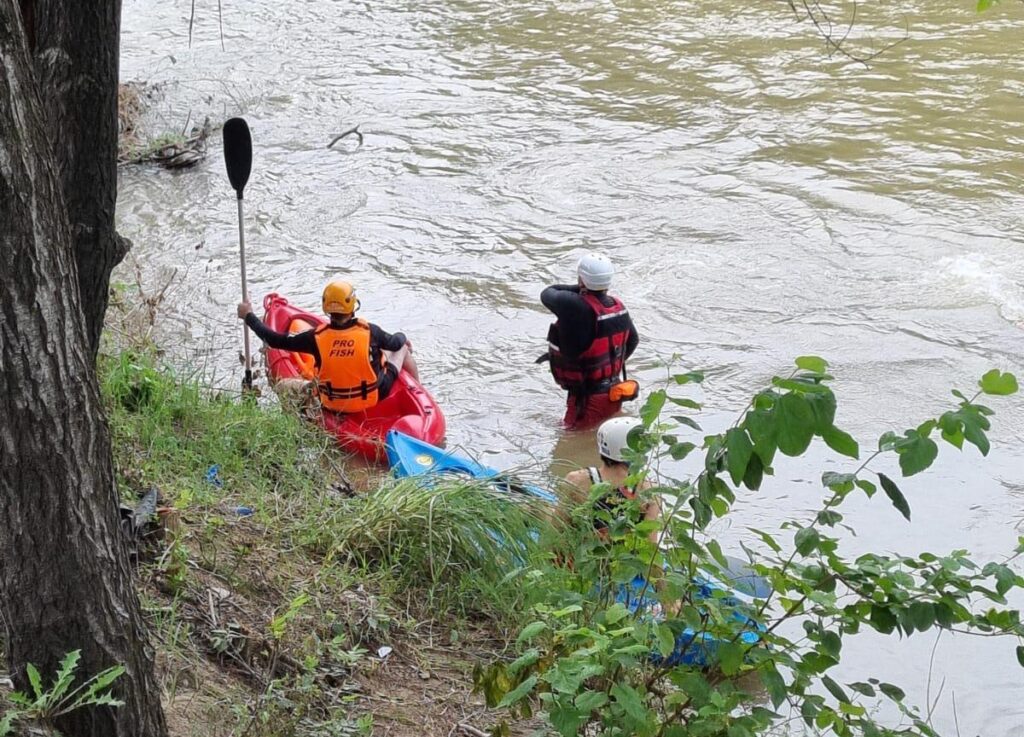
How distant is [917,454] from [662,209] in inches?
352

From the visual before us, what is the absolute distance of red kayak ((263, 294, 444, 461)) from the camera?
6945mm

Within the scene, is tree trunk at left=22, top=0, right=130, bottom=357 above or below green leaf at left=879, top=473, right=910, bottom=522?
above

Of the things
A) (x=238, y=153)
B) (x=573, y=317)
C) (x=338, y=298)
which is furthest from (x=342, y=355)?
(x=238, y=153)

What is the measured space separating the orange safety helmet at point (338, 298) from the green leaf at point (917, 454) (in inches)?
195

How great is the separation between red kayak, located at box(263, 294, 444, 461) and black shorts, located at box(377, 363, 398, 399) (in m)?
0.04

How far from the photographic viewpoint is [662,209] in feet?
36.8

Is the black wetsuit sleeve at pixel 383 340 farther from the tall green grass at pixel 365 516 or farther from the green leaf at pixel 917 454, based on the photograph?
the green leaf at pixel 917 454

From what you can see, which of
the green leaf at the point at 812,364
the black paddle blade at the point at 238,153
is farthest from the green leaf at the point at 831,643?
the black paddle blade at the point at 238,153

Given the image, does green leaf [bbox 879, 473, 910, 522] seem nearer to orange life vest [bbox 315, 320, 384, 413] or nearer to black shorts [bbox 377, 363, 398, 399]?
orange life vest [bbox 315, 320, 384, 413]

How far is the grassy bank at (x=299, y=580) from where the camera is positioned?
12.0ft

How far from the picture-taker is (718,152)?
40.6ft

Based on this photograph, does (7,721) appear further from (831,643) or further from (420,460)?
(420,460)

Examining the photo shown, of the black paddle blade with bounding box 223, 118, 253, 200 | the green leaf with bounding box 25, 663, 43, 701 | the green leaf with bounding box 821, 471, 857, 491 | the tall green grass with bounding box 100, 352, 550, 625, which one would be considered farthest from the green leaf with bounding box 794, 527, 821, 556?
the black paddle blade with bounding box 223, 118, 253, 200

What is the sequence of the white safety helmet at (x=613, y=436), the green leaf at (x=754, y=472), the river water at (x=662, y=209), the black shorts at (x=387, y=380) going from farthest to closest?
the river water at (x=662, y=209) → the black shorts at (x=387, y=380) → the white safety helmet at (x=613, y=436) → the green leaf at (x=754, y=472)
